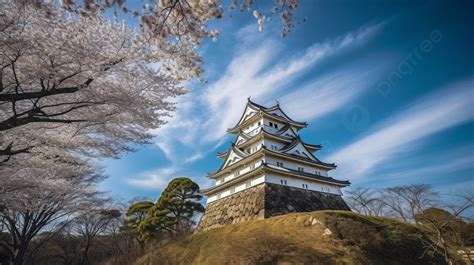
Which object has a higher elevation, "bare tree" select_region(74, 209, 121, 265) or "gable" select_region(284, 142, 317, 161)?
"gable" select_region(284, 142, 317, 161)

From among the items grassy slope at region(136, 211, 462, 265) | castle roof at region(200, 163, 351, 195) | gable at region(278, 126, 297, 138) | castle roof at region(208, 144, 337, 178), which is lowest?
grassy slope at region(136, 211, 462, 265)

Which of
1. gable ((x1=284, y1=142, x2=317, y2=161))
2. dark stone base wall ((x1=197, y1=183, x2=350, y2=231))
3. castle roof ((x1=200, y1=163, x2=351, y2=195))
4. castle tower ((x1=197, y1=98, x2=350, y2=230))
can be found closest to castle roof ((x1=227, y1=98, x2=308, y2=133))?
castle tower ((x1=197, y1=98, x2=350, y2=230))

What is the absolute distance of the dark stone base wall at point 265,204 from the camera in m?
13.7

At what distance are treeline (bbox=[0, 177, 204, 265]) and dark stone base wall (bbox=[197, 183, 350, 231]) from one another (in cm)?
244

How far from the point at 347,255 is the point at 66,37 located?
9.87m

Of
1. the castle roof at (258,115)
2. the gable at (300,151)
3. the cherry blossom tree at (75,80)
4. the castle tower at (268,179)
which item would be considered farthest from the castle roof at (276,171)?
the cherry blossom tree at (75,80)

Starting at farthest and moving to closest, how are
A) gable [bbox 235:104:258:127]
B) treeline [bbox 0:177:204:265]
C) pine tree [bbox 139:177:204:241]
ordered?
gable [bbox 235:104:258:127] → pine tree [bbox 139:177:204:241] → treeline [bbox 0:177:204:265]

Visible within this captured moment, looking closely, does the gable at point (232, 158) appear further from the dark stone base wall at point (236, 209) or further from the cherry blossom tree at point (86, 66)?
the cherry blossom tree at point (86, 66)

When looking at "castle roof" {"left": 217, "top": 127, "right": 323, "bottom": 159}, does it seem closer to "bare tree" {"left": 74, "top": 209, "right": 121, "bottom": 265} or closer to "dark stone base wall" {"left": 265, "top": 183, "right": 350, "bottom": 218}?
"dark stone base wall" {"left": 265, "top": 183, "right": 350, "bottom": 218}

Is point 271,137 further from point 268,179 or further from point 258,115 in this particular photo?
point 268,179

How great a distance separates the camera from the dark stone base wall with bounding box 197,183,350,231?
13.7 m

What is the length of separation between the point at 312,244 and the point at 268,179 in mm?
6230

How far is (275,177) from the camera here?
49.8 feet

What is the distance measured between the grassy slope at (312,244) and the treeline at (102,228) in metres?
4.52
